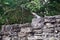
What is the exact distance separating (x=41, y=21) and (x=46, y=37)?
0.35 m

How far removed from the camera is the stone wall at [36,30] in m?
4.29

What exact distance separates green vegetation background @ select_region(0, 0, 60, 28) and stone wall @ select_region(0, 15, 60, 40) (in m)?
0.70

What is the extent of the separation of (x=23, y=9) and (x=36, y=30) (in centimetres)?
162

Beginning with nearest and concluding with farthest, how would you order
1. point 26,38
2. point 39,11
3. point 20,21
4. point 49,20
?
point 49,20 < point 26,38 < point 20,21 < point 39,11

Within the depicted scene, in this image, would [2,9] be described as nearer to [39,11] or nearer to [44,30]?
[39,11]

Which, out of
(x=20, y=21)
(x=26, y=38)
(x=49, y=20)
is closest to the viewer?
(x=49, y=20)

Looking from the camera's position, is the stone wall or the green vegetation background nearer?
the stone wall

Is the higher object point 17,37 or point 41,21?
point 41,21

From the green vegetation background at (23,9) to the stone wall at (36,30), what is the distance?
697 mm

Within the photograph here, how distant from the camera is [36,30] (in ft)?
14.8

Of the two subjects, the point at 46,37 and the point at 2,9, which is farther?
the point at 2,9

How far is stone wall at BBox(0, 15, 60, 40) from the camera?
429cm

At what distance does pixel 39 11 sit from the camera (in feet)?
20.7

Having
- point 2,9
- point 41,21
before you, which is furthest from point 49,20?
Result: point 2,9
